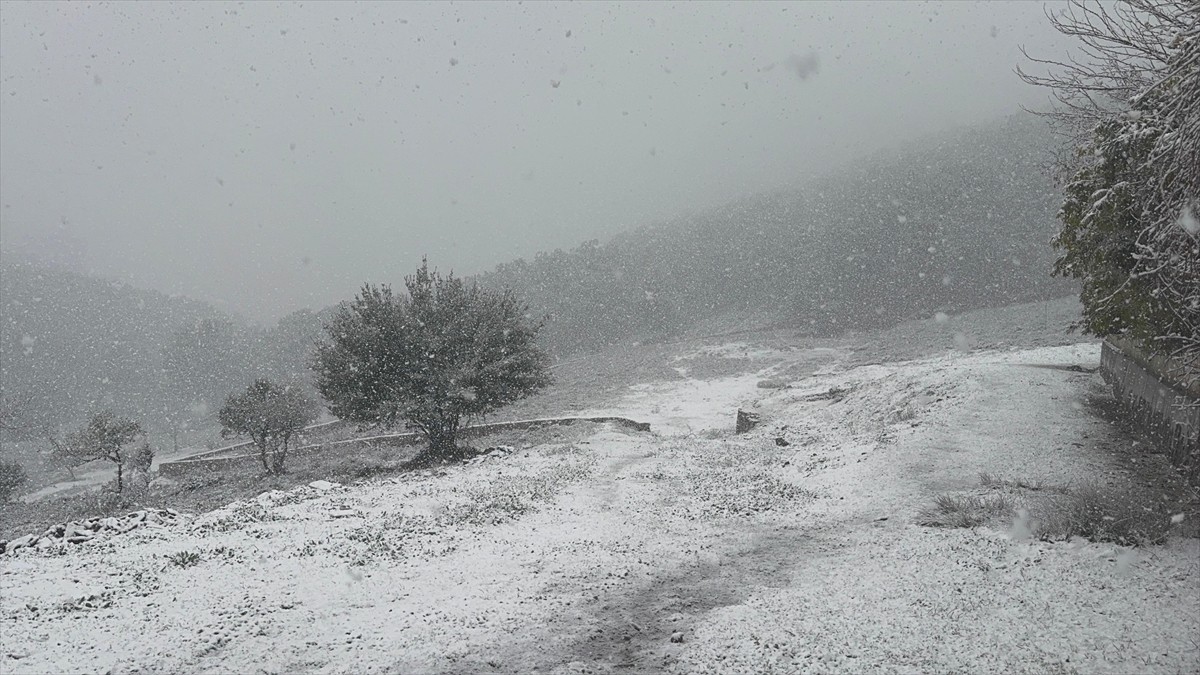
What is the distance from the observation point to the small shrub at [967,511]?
8375mm

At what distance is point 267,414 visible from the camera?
24844mm

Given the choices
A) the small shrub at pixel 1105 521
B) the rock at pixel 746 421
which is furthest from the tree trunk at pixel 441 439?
the small shrub at pixel 1105 521

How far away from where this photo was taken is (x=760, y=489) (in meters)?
12.2

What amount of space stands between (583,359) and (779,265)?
26.1 meters

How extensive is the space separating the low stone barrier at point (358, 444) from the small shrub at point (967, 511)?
15.7m

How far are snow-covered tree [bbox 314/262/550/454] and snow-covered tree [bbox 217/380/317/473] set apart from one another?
5346 mm

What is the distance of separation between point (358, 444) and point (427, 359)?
9.77 metres

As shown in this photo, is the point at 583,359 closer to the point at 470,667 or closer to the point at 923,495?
the point at 923,495

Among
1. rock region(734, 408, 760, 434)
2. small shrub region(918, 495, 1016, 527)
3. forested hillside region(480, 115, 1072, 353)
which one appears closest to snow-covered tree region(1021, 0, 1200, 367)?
small shrub region(918, 495, 1016, 527)

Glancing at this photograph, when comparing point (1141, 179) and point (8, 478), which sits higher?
point (1141, 179)

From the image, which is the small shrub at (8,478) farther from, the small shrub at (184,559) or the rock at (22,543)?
the small shrub at (184,559)

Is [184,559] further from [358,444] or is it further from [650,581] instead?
[358,444]

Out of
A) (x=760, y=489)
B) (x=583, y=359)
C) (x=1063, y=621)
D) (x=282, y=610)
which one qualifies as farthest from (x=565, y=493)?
(x=583, y=359)

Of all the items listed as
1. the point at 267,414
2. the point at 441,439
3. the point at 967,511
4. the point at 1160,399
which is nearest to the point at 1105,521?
the point at 967,511
